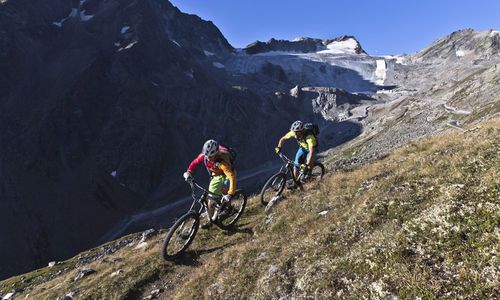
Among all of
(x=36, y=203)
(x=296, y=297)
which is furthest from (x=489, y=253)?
(x=36, y=203)

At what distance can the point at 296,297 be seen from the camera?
10.5 metres

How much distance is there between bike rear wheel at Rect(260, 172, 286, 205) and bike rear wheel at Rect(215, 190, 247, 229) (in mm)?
2643

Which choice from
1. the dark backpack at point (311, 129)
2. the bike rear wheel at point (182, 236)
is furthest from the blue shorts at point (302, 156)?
the bike rear wheel at point (182, 236)

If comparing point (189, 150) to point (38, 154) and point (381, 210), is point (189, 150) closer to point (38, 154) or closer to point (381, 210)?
point (38, 154)

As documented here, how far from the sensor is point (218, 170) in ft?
57.9

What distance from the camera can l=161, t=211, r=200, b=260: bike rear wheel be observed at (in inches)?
649

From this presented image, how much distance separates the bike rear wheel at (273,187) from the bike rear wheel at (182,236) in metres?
6.21

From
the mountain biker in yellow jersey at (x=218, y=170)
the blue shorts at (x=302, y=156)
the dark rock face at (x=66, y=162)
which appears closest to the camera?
the mountain biker in yellow jersey at (x=218, y=170)

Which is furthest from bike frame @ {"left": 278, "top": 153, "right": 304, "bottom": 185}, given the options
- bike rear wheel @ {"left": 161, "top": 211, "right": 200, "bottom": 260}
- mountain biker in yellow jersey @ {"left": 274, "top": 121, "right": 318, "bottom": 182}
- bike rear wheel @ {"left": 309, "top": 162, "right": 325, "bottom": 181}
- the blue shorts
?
bike rear wheel @ {"left": 161, "top": 211, "right": 200, "bottom": 260}

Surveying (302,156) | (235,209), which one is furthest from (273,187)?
(235,209)

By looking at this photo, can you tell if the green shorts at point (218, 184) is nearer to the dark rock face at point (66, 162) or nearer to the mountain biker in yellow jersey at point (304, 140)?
the mountain biker in yellow jersey at point (304, 140)

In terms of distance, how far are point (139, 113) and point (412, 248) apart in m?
199

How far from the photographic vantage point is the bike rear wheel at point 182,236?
16484mm

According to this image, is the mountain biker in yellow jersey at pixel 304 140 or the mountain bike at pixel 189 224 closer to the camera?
the mountain bike at pixel 189 224
